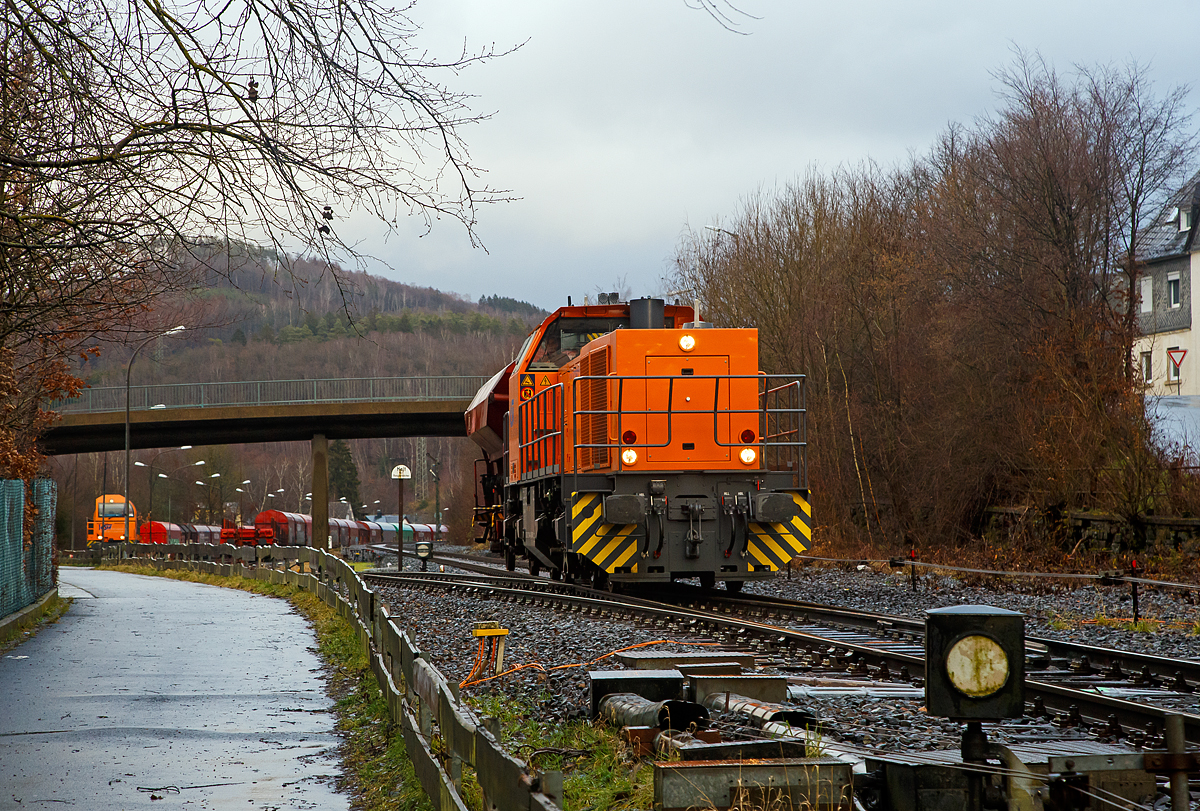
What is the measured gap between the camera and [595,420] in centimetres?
1361

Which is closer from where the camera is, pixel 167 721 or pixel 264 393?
pixel 167 721

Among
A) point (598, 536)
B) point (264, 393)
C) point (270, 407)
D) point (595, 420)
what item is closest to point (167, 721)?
point (598, 536)

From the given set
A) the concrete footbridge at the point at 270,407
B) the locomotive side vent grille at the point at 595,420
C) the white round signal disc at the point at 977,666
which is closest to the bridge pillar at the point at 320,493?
the concrete footbridge at the point at 270,407

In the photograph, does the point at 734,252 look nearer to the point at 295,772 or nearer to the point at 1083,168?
the point at 1083,168

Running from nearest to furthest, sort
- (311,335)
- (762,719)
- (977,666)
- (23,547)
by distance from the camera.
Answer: (977,666)
(762,719)
(23,547)
(311,335)

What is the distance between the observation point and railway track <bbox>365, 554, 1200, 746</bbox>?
612cm

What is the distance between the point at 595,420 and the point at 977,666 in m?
9.68

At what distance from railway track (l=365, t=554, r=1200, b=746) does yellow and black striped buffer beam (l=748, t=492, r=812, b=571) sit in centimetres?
54

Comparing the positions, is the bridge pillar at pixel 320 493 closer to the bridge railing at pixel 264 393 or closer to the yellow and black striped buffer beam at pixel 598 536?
the bridge railing at pixel 264 393

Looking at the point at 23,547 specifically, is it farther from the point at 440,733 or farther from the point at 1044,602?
the point at 1044,602

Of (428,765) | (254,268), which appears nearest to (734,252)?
(254,268)

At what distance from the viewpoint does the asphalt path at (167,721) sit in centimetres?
582

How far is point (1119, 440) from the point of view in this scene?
1853 centimetres

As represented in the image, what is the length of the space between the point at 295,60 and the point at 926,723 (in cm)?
508
